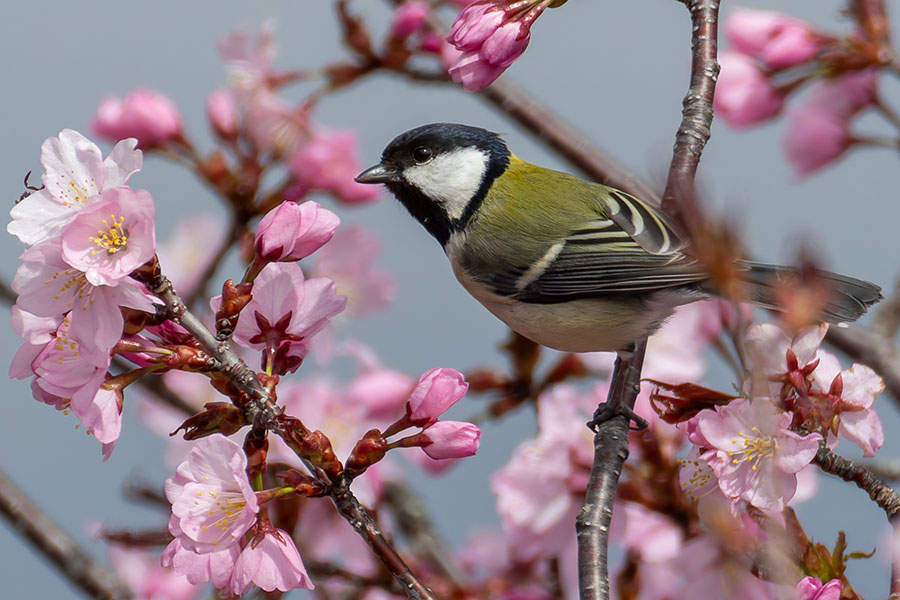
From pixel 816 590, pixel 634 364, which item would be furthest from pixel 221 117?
pixel 816 590

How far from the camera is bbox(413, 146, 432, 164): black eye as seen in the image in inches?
119

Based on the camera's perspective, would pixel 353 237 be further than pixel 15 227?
Yes

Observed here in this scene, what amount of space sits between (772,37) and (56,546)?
2.56m

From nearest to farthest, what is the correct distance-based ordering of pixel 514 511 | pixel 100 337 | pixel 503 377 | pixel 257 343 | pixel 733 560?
pixel 100 337 < pixel 257 343 < pixel 733 560 < pixel 514 511 < pixel 503 377

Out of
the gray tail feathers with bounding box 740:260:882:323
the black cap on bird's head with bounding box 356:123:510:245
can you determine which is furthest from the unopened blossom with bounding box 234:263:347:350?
the black cap on bird's head with bounding box 356:123:510:245

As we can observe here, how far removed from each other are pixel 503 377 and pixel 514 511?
0.48m

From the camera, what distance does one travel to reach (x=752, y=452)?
61.0 inches

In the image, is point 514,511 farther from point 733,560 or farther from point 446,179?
point 446,179

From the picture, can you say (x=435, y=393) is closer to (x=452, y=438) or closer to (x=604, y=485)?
(x=452, y=438)

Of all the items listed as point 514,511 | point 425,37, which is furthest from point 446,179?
point 514,511

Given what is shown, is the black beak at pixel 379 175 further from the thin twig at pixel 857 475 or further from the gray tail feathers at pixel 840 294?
the thin twig at pixel 857 475

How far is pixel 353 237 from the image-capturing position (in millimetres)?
3326

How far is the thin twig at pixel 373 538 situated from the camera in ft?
4.67

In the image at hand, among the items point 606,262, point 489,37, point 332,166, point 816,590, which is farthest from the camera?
point 332,166
